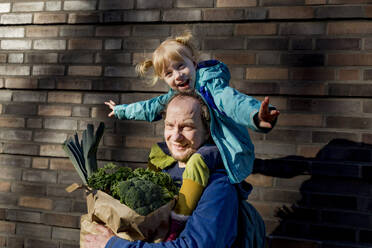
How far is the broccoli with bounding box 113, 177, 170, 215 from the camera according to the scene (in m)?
1.50

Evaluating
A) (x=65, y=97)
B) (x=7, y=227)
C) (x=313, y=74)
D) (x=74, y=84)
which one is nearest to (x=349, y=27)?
(x=313, y=74)

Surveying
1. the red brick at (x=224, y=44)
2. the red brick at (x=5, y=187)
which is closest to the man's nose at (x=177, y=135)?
the red brick at (x=224, y=44)

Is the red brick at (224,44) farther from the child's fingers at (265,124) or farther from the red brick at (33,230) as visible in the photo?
the red brick at (33,230)

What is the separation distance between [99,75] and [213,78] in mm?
1301

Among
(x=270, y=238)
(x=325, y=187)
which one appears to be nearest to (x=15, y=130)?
(x=270, y=238)

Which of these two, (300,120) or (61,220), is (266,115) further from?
(61,220)

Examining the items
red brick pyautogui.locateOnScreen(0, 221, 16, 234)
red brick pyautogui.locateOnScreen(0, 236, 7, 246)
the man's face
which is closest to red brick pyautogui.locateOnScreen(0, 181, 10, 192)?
red brick pyautogui.locateOnScreen(0, 221, 16, 234)

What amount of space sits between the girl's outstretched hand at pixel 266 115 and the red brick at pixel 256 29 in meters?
1.38

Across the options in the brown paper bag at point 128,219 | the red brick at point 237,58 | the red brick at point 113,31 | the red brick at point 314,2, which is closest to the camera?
the brown paper bag at point 128,219

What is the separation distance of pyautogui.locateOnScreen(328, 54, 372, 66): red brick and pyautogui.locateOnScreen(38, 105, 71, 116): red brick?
225 cm

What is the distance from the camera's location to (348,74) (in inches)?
105

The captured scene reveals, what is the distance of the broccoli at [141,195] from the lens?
1498 millimetres

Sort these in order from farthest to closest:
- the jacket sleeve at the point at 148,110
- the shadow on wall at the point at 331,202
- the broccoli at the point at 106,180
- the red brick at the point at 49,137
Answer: the red brick at the point at 49,137 < the shadow on wall at the point at 331,202 < the jacket sleeve at the point at 148,110 < the broccoli at the point at 106,180

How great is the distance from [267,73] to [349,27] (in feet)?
2.24
